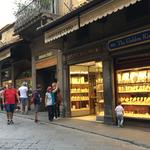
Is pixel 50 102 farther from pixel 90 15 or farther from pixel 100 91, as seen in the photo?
pixel 90 15

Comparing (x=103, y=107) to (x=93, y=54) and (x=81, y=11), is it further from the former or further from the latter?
(x=81, y=11)

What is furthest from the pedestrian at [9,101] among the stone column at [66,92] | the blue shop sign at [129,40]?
the blue shop sign at [129,40]

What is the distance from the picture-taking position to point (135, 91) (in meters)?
15.8

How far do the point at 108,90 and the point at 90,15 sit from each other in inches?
131

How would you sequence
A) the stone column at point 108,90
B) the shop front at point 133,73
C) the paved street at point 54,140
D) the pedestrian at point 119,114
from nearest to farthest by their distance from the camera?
the paved street at point 54,140
the shop front at point 133,73
the pedestrian at point 119,114
the stone column at point 108,90

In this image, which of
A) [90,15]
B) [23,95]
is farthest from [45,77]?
[90,15]

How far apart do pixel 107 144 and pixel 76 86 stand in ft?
28.2

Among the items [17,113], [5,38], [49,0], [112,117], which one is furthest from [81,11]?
[5,38]

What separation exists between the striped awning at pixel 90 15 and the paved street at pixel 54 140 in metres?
Answer: 3.68

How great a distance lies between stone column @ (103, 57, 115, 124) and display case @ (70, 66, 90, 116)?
3.52m

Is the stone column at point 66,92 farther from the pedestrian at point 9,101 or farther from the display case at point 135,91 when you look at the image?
the display case at point 135,91

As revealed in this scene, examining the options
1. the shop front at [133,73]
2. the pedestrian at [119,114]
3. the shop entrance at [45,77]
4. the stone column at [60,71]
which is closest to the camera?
the shop front at [133,73]

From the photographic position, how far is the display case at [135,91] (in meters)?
15.1

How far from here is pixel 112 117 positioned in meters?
15.9
